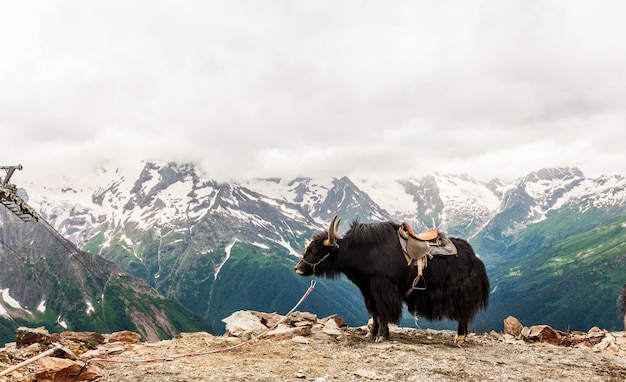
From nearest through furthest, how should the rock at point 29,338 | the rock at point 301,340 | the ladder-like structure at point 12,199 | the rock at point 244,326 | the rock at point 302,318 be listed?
the rock at point 301,340 → the rock at point 29,338 → the rock at point 244,326 → the rock at point 302,318 → the ladder-like structure at point 12,199

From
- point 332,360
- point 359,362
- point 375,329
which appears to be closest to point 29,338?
point 332,360

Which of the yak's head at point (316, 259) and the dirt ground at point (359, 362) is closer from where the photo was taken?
the dirt ground at point (359, 362)

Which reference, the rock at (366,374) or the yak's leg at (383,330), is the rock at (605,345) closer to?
the yak's leg at (383,330)

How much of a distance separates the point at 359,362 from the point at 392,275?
3.87m

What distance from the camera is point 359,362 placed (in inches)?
416

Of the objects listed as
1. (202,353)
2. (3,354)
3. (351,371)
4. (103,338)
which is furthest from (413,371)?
(103,338)

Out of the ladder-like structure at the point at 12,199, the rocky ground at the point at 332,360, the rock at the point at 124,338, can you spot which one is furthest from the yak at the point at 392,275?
the ladder-like structure at the point at 12,199

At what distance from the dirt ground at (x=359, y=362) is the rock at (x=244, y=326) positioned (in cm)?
95

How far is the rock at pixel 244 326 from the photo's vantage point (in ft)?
50.3

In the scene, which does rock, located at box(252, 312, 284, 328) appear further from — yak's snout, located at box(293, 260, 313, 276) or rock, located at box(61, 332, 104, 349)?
rock, located at box(61, 332, 104, 349)

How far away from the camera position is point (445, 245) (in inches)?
565

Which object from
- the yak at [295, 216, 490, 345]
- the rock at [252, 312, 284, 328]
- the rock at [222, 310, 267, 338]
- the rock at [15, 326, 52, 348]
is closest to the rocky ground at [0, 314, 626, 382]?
the rock at [222, 310, 267, 338]

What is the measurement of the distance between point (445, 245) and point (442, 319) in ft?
7.65

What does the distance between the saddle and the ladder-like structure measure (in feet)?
77.1
